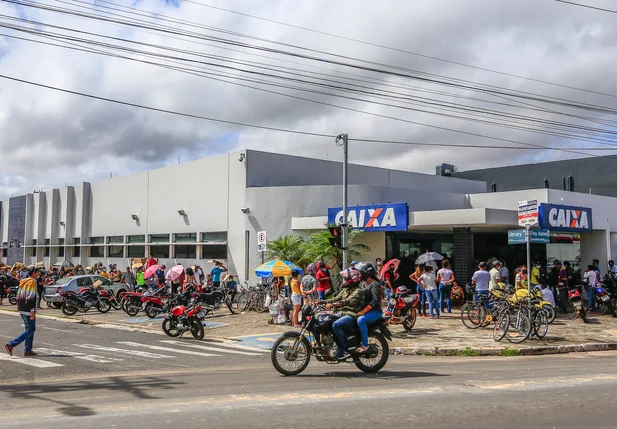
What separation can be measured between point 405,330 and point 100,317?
1188cm

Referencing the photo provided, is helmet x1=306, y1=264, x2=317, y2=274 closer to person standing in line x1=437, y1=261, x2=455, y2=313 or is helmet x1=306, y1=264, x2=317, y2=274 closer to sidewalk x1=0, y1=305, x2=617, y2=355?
sidewalk x1=0, y1=305, x2=617, y2=355

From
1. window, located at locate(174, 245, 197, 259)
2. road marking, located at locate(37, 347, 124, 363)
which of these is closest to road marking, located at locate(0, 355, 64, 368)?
road marking, located at locate(37, 347, 124, 363)

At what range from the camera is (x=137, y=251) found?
35.1 metres

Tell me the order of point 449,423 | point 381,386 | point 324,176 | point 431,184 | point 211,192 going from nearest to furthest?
point 449,423 → point 381,386 → point 211,192 → point 324,176 → point 431,184

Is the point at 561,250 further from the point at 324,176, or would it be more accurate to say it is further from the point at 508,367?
the point at 508,367

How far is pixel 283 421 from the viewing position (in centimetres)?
679

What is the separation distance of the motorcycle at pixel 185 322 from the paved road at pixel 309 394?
3721mm

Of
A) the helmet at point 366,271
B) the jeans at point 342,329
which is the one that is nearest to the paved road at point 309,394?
the jeans at point 342,329

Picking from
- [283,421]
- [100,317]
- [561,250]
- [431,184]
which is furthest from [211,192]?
[283,421]

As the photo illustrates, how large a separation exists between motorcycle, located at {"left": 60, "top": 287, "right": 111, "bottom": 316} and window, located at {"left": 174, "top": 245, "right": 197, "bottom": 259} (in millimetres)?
6562

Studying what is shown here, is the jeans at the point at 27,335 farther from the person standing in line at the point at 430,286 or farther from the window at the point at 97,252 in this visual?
the window at the point at 97,252

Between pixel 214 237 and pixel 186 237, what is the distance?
99.7 inches

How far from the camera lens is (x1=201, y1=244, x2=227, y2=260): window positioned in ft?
93.9

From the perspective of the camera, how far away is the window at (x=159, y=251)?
107 ft
